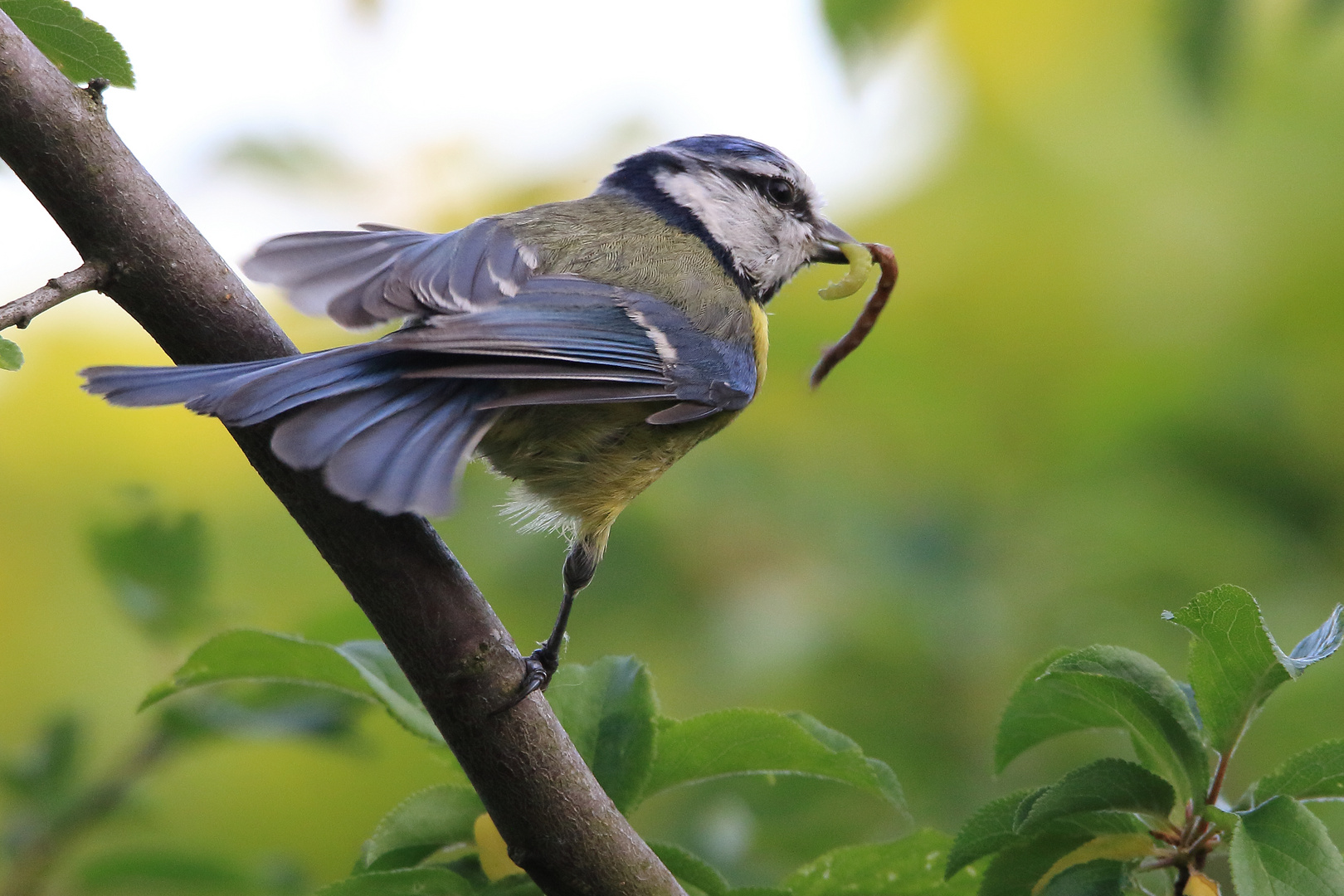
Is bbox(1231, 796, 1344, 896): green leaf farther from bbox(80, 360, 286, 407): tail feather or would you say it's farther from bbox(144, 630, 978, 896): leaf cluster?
bbox(80, 360, 286, 407): tail feather

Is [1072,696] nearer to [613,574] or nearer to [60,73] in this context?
[60,73]

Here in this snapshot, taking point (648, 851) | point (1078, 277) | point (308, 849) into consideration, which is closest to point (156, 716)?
point (308, 849)

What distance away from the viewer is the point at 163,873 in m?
1.92

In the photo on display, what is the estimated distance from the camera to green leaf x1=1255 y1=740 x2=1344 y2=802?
1.14m

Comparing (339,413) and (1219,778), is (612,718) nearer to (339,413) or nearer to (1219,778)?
(339,413)

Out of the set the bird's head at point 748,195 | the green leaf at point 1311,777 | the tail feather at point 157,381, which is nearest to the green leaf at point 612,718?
the tail feather at point 157,381

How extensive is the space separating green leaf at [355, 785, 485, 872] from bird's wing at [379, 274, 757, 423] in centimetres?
50

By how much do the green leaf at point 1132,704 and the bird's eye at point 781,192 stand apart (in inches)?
71.1

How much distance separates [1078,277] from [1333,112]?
786 millimetres

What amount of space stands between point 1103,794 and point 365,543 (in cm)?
78

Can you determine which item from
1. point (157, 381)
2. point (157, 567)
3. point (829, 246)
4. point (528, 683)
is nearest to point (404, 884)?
point (528, 683)

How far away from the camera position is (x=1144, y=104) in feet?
10.5

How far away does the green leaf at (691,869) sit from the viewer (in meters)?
1.25

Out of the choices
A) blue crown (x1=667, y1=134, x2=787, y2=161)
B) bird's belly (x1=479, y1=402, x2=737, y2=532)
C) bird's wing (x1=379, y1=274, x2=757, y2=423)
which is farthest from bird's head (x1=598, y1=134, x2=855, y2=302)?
bird's belly (x1=479, y1=402, x2=737, y2=532)
